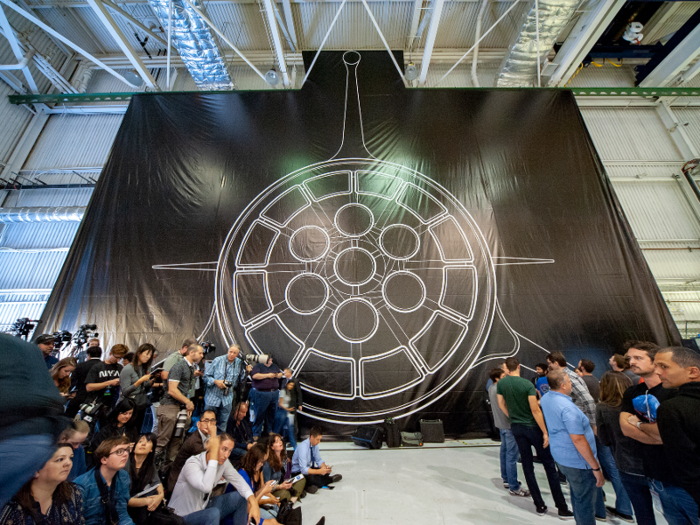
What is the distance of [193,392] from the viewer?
3.34 meters

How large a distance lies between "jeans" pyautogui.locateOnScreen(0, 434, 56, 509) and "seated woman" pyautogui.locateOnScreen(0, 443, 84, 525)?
33.3 inches

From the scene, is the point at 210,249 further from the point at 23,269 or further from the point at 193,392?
the point at 23,269

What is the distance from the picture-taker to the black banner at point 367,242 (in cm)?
482

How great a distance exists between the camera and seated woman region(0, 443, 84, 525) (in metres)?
1.26

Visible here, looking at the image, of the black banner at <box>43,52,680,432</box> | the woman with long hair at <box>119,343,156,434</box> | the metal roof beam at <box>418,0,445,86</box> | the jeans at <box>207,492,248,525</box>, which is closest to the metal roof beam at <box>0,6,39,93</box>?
the black banner at <box>43,52,680,432</box>

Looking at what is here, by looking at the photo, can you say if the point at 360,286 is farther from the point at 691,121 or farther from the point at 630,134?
the point at 691,121

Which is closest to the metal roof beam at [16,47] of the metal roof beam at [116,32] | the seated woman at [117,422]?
the metal roof beam at [116,32]

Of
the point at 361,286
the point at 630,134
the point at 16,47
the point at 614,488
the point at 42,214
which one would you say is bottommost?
the point at 614,488

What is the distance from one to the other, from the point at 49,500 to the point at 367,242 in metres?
4.46

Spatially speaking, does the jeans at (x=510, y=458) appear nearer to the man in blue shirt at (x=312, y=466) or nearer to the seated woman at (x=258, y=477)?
the man in blue shirt at (x=312, y=466)

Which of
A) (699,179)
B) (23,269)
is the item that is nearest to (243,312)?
(23,269)

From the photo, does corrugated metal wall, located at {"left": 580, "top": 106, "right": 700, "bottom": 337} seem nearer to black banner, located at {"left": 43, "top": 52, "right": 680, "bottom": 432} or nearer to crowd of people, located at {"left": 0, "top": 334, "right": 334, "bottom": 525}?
black banner, located at {"left": 43, "top": 52, "right": 680, "bottom": 432}

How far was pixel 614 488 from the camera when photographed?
2506 mm

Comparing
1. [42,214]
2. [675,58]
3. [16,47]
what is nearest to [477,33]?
[675,58]
